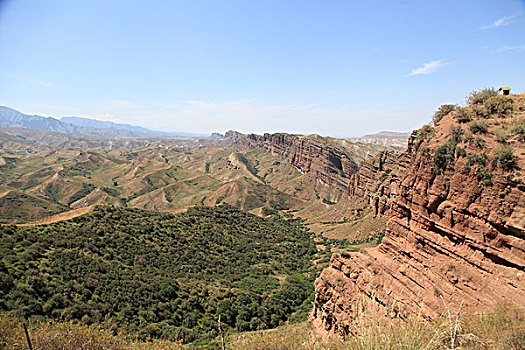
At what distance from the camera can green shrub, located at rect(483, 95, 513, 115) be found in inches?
649

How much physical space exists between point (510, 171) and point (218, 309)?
37541 mm

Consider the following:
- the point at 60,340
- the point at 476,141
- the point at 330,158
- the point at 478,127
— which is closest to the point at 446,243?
the point at 476,141

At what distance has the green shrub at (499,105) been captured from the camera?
16484mm

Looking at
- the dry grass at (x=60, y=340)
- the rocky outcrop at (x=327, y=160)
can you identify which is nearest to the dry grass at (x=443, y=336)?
the dry grass at (x=60, y=340)

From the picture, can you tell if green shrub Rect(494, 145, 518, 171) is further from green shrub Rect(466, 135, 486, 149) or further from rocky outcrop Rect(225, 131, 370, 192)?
→ rocky outcrop Rect(225, 131, 370, 192)

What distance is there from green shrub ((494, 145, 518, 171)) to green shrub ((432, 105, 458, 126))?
264 inches

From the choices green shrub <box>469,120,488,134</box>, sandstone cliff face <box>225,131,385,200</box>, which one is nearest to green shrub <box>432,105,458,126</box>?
green shrub <box>469,120,488,134</box>

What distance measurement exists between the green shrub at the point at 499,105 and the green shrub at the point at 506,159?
13.0 feet

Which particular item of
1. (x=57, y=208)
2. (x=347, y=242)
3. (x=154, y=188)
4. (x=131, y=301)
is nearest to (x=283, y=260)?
(x=347, y=242)

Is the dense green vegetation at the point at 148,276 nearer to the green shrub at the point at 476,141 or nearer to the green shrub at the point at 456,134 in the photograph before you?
the green shrub at the point at 456,134

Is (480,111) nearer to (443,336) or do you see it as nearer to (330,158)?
(443,336)

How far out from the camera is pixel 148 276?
134 ft

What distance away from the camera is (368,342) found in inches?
229

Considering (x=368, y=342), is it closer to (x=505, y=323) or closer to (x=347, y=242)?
(x=505, y=323)
